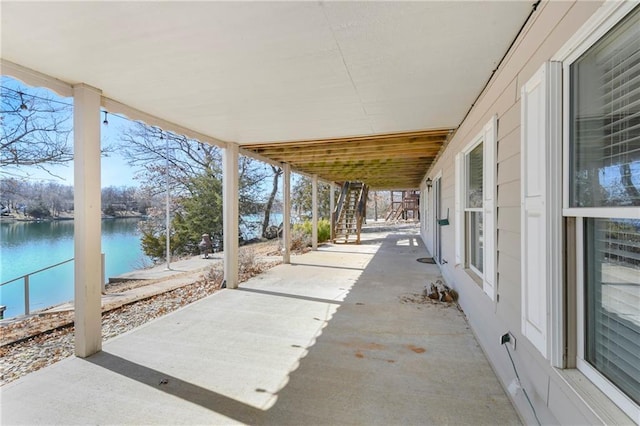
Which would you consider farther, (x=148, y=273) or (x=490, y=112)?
(x=148, y=273)

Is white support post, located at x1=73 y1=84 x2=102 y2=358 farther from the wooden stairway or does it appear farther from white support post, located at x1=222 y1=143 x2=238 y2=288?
the wooden stairway

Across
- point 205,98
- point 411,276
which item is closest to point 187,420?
point 205,98

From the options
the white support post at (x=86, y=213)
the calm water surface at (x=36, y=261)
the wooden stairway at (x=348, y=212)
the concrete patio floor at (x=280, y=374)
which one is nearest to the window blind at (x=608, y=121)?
the concrete patio floor at (x=280, y=374)

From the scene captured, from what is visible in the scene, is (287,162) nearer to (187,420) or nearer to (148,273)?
(148,273)

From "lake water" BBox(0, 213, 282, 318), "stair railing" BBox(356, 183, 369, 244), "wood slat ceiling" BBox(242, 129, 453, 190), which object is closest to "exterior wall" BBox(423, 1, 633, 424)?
"wood slat ceiling" BBox(242, 129, 453, 190)

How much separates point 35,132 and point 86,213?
4871mm

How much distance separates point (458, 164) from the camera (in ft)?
13.7

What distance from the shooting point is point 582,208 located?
1.36 meters

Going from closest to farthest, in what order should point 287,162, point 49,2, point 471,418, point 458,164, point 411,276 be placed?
point 49,2
point 471,418
point 458,164
point 411,276
point 287,162

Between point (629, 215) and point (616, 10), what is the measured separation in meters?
0.78

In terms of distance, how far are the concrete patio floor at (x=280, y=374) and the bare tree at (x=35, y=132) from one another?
4759 millimetres

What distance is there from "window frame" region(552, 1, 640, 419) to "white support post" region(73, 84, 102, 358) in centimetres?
369

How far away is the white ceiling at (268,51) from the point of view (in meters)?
1.79

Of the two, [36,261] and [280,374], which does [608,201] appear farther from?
[36,261]
